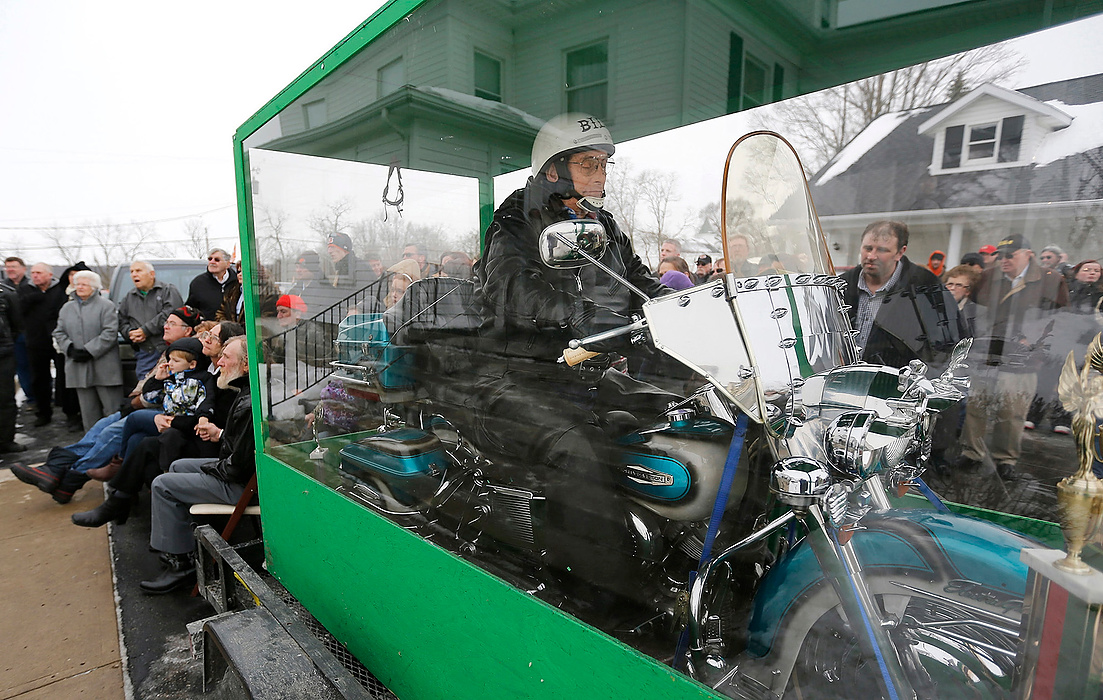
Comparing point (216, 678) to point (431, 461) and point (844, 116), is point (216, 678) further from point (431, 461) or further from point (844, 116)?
point (844, 116)

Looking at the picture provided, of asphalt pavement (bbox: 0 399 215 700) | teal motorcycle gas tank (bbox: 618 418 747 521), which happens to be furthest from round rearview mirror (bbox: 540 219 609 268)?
asphalt pavement (bbox: 0 399 215 700)

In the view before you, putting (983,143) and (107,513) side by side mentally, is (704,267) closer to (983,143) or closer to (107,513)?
(983,143)

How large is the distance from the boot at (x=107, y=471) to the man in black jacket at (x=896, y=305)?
4.97m

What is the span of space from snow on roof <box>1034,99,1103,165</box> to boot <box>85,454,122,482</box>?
534 cm

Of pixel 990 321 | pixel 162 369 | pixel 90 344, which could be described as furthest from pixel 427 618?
pixel 90 344

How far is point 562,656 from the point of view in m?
1.26

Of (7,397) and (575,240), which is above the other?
(575,240)

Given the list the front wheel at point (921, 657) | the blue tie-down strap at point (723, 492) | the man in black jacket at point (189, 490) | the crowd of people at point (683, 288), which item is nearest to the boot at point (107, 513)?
the man in black jacket at point (189, 490)

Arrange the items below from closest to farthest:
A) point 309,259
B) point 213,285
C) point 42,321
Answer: point 309,259
point 213,285
point 42,321

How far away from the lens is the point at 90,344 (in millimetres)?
6117

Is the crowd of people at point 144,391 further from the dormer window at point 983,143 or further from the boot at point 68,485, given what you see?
the dormer window at point 983,143

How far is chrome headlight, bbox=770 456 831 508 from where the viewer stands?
103 cm

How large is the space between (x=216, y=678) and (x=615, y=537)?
71.8 inches

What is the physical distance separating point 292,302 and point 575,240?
1.61 meters
